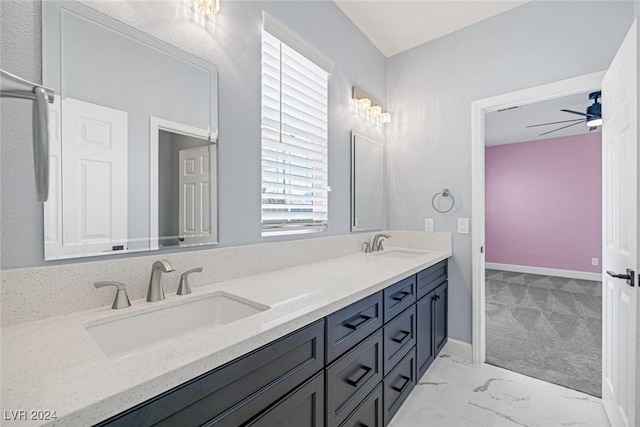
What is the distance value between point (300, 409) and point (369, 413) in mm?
603

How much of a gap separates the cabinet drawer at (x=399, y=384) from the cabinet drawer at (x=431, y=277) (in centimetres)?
41

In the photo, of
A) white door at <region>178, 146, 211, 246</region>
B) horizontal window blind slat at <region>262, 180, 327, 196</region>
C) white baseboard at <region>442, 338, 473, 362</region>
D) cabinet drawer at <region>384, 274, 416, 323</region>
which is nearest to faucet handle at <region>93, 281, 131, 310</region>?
white door at <region>178, 146, 211, 246</region>

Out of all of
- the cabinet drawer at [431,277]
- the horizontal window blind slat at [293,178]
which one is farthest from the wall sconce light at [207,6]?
the cabinet drawer at [431,277]

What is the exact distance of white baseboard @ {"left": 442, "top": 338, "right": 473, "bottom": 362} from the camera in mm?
2354

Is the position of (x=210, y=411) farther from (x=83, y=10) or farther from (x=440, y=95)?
(x=440, y=95)

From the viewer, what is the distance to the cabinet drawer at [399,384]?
1528 millimetres

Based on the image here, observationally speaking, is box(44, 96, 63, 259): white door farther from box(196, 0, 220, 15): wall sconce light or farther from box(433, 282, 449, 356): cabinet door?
box(433, 282, 449, 356): cabinet door

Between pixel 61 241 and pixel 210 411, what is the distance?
745 mm

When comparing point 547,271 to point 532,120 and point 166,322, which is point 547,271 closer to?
point 532,120

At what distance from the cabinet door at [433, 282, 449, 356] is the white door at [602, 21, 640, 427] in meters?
0.97

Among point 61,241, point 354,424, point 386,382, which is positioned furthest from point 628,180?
point 61,241

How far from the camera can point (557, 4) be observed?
6.66ft

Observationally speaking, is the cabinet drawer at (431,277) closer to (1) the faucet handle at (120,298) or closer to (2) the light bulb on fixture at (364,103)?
(2) the light bulb on fixture at (364,103)

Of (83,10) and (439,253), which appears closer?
(83,10)
